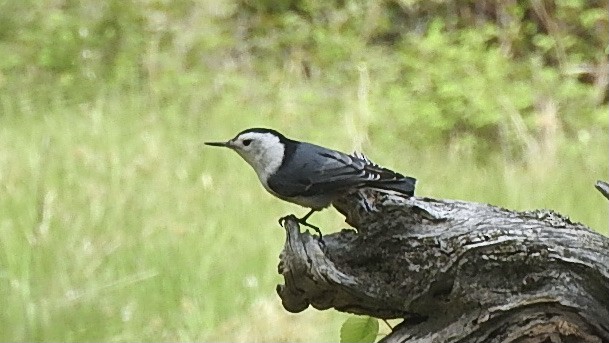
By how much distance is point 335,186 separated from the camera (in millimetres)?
708

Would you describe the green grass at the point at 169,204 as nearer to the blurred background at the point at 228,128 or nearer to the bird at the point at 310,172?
the blurred background at the point at 228,128

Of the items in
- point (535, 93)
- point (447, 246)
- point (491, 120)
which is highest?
point (535, 93)

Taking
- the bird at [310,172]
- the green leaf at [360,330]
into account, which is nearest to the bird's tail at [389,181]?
the bird at [310,172]

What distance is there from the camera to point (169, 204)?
117cm

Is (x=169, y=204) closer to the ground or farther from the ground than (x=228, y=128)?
closer to the ground

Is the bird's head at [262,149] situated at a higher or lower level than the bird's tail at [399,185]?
lower

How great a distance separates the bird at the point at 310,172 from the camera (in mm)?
697

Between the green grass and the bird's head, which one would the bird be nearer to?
the bird's head

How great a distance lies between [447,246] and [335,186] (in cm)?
9

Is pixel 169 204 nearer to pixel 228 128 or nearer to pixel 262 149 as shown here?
pixel 228 128

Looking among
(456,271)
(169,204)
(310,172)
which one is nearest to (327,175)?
(310,172)

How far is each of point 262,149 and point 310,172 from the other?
5 centimetres

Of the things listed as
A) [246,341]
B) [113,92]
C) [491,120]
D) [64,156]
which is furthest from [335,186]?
[491,120]

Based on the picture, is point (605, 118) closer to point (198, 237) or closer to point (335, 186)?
point (198, 237)
